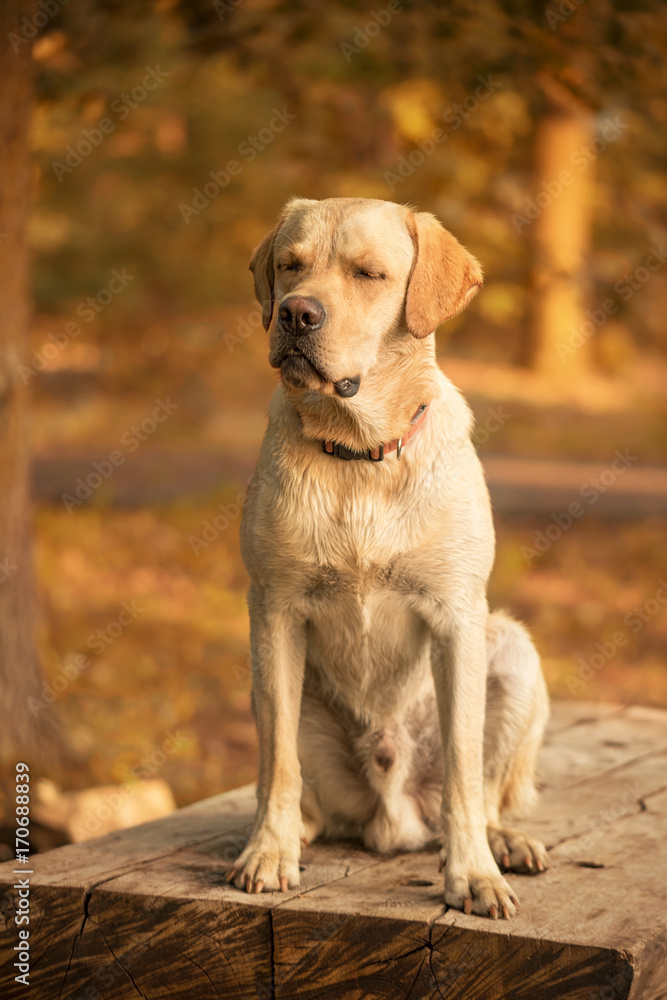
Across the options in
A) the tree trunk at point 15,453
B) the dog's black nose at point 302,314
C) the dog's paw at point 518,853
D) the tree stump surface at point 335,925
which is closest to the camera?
the tree stump surface at point 335,925

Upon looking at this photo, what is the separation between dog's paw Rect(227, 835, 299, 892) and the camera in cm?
273

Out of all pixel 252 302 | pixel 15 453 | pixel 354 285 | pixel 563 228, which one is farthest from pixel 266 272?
pixel 563 228

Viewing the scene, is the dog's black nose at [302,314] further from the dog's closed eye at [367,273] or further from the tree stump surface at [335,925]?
the tree stump surface at [335,925]

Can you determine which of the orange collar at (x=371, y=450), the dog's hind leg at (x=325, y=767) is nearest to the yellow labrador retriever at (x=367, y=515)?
the orange collar at (x=371, y=450)

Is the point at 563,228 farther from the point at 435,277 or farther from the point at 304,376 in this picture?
the point at 304,376

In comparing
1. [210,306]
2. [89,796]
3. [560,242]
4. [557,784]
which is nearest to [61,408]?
[210,306]

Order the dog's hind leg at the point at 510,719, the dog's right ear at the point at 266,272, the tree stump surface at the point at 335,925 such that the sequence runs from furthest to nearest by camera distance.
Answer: the dog's hind leg at the point at 510,719 → the dog's right ear at the point at 266,272 → the tree stump surface at the point at 335,925

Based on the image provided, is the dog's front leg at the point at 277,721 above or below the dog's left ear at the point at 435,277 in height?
below

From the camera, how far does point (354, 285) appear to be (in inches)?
110

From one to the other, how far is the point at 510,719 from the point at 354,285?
1345 mm

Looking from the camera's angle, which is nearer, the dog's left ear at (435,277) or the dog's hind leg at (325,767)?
the dog's left ear at (435,277)

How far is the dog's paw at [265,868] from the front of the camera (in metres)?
2.73

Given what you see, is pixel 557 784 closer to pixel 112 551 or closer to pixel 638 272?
pixel 638 272

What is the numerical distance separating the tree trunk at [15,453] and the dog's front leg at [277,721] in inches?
99.1
